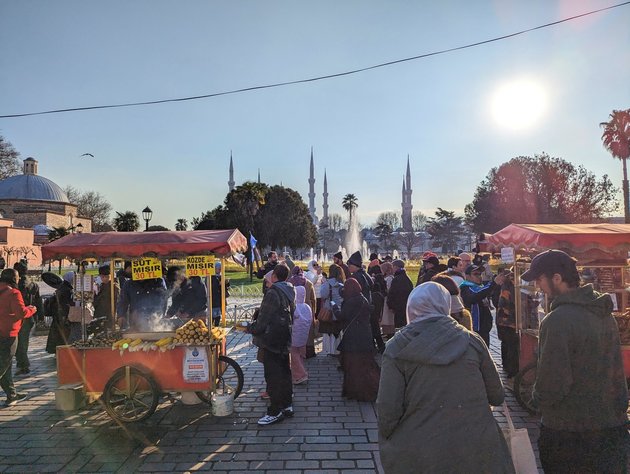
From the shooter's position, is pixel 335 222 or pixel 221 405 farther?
pixel 335 222

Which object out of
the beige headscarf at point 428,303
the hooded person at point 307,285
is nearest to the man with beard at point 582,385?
the beige headscarf at point 428,303

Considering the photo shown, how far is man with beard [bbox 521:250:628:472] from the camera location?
9.05ft

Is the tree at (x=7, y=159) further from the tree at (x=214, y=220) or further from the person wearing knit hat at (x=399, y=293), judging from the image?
the person wearing knit hat at (x=399, y=293)

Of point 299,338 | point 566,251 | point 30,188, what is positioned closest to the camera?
point 566,251

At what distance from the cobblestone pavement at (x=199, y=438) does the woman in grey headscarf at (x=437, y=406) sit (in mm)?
2351

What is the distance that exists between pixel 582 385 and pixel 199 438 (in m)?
4.42

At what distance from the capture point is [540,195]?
48.4 metres

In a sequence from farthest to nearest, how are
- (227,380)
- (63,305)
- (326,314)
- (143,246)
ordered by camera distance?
(63,305), (326,314), (227,380), (143,246)

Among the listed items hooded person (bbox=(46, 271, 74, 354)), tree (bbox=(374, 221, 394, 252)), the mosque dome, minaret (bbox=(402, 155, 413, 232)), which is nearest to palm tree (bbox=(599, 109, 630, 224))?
hooded person (bbox=(46, 271, 74, 354))

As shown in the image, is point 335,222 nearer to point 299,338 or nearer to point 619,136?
point 619,136

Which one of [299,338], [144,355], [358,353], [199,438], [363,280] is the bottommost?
[199,438]

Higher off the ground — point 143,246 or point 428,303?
point 143,246

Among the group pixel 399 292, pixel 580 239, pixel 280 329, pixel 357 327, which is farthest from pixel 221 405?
pixel 580 239

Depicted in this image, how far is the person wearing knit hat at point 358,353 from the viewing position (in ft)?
22.5
